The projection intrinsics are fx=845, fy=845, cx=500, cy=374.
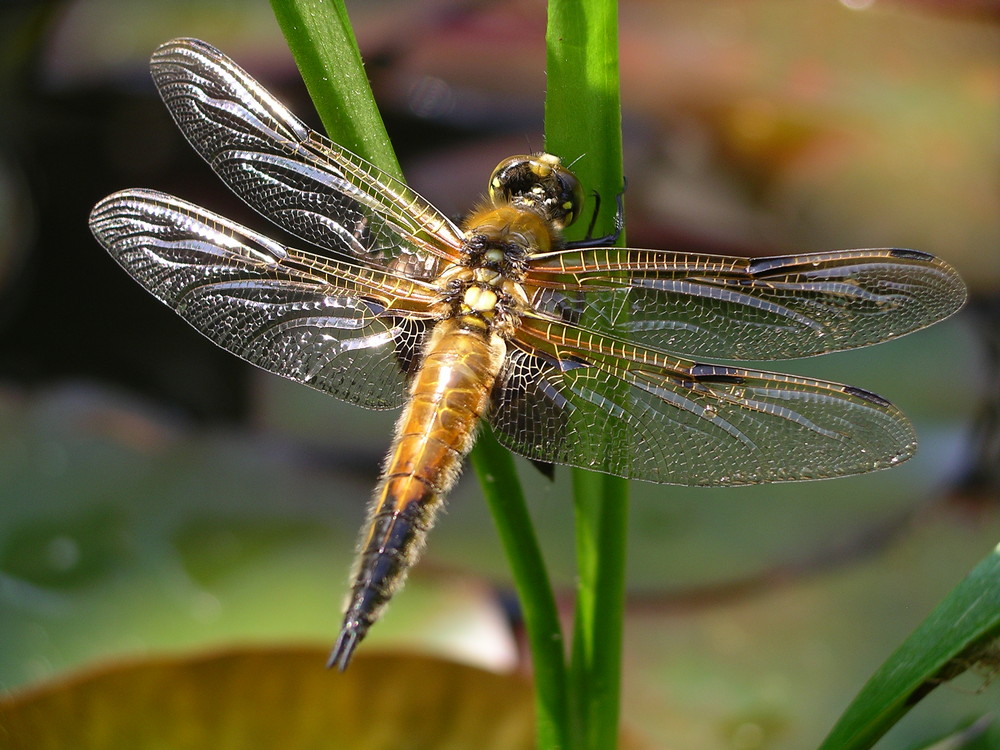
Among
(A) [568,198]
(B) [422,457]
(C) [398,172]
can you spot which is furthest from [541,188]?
(B) [422,457]

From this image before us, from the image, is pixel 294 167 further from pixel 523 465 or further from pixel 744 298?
pixel 523 465

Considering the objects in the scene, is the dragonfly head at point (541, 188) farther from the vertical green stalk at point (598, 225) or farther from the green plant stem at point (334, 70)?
the green plant stem at point (334, 70)

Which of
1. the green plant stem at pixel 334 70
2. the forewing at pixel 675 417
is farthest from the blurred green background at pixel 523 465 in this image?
the green plant stem at pixel 334 70

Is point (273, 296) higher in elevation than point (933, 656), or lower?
higher

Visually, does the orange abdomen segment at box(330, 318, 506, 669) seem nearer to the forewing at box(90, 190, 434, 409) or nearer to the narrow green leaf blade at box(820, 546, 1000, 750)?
the forewing at box(90, 190, 434, 409)

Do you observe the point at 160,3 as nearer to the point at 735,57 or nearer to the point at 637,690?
the point at 735,57
